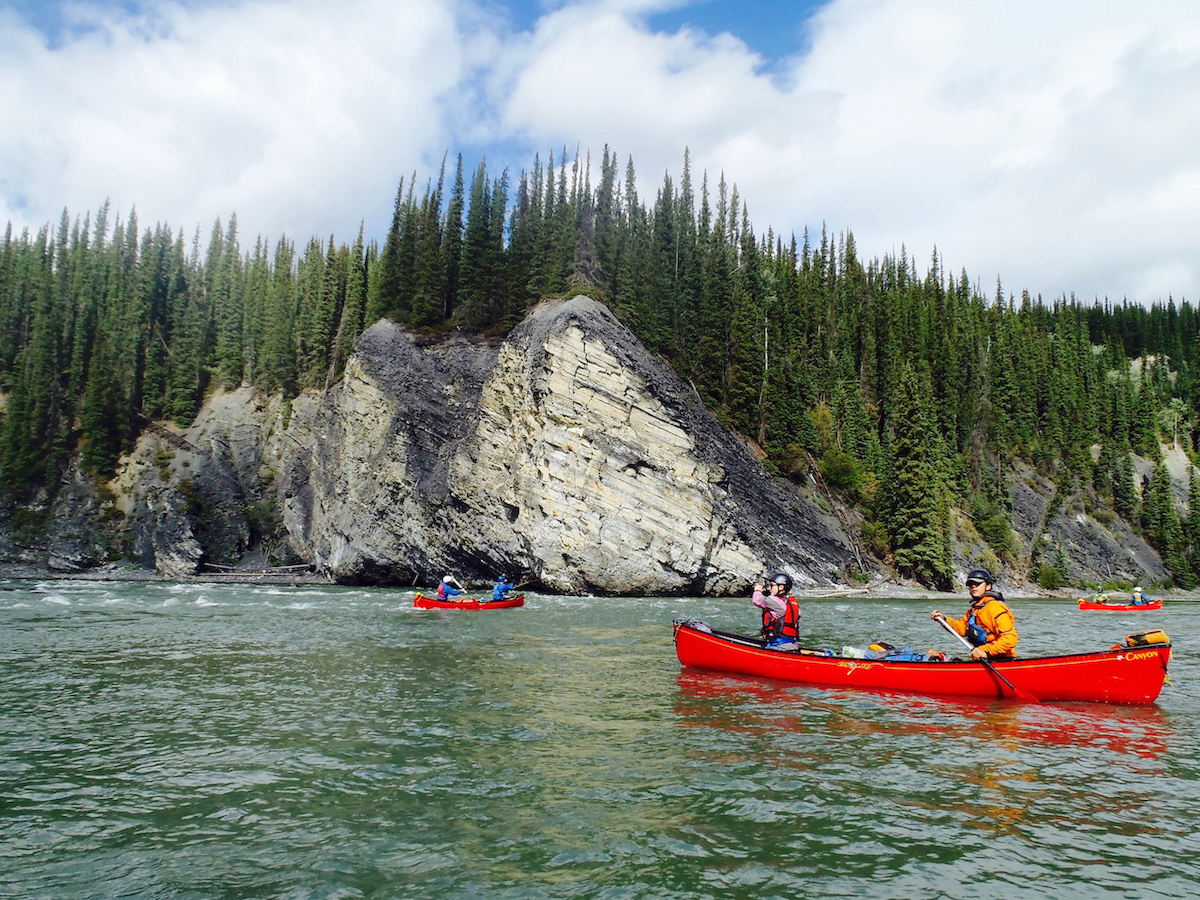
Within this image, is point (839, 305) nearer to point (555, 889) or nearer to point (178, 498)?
point (178, 498)

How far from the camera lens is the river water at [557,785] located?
7.50m

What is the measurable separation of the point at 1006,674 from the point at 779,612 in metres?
5.65

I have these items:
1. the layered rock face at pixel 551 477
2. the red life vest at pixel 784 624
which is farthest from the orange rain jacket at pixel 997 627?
the layered rock face at pixel 551 477

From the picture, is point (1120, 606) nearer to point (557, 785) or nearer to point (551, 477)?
point (551, 477)

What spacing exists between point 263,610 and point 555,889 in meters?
31.8

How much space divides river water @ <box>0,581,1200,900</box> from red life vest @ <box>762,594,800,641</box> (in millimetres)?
1836

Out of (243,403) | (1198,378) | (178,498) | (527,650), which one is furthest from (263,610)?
(1198,378)

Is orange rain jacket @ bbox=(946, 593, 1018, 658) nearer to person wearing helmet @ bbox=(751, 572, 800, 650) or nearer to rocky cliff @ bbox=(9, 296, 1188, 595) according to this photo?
person wearing helmet @ bbox=(751, 572, 800, 650)

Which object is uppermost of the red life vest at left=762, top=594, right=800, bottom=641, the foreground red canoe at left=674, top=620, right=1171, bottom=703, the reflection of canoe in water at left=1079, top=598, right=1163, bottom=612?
the red life vest at left=762, top=594, right=800, bottom=641

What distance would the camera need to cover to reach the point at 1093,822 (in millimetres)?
9047

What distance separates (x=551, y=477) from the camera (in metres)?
47.8

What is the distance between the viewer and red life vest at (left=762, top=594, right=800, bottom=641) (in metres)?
19.8


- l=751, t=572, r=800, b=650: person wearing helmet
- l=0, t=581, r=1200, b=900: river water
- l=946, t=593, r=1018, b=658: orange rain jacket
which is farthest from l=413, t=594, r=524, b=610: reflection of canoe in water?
l=946, t=593, r=1018, b=658: orange rain jacket

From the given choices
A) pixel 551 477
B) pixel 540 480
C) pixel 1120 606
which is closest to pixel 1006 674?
pixel 551 477
